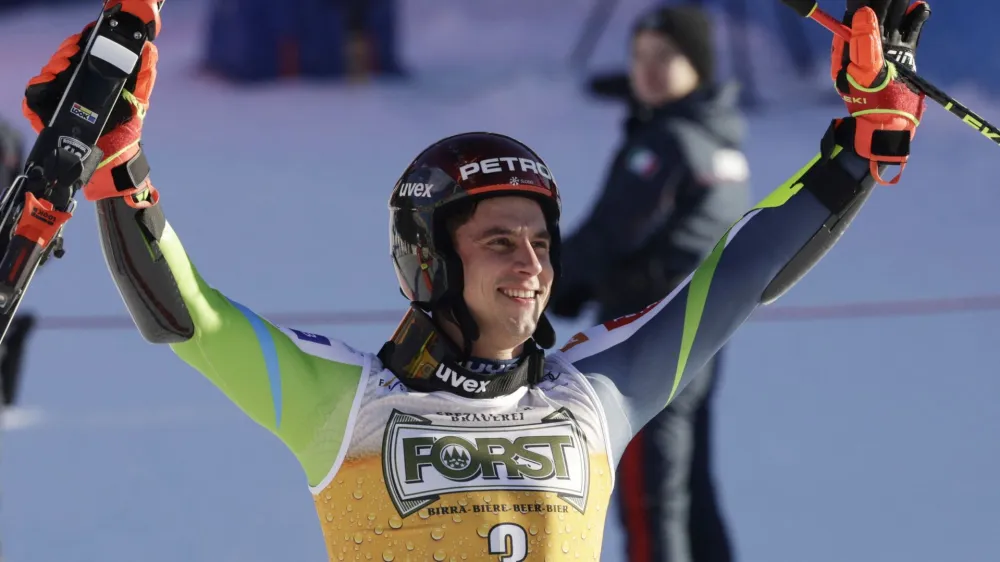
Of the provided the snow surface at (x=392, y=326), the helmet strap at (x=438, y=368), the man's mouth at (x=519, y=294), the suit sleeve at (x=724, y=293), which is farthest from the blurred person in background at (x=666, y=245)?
the man's mouth at (x=519, y=294)

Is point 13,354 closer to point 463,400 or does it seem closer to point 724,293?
point 463,400

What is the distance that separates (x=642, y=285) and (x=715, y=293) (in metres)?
1.77

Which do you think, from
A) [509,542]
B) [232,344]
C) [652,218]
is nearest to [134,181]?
[232,344]

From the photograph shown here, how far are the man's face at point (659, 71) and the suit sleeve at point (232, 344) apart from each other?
2.36m

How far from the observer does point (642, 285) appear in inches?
210

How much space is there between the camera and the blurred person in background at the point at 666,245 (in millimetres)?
5246

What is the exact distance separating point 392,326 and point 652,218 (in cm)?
287

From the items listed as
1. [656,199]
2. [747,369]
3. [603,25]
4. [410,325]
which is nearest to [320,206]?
[603,25]

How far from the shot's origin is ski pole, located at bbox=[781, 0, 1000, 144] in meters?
3.37

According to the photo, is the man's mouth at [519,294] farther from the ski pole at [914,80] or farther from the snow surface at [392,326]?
the snow surface at [392,326]

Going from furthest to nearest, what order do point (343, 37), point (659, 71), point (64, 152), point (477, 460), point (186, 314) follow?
point (343, 37) < point (659, 71) < point (477, 460) < point (186, 314) < point (64, 152)

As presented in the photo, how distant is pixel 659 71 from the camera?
18.1ft

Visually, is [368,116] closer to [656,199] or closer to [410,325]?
[656,199]

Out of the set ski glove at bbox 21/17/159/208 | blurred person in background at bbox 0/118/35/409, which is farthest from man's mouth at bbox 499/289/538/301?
blurred person in background at bbox 0/118/35/409
